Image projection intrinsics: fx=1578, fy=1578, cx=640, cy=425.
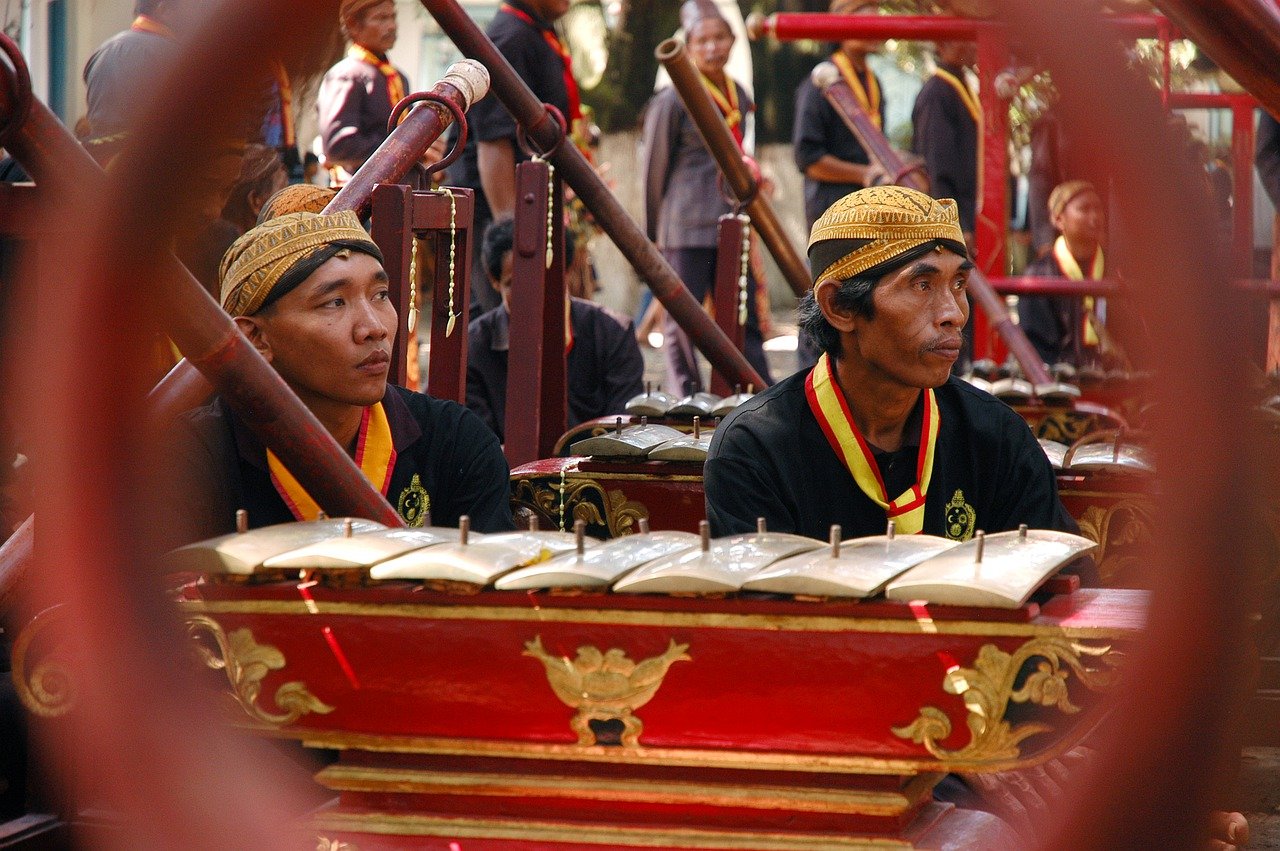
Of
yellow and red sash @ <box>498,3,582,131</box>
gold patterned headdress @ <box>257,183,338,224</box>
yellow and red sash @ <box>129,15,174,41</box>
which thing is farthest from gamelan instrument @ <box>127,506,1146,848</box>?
yellow and red sash @ <box>498,3,582,131</box>

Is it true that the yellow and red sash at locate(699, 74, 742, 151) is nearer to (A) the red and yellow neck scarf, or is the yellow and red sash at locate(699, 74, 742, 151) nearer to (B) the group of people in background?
(B) the group of people in background

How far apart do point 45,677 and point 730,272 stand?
3497 mm

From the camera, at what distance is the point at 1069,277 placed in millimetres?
6727

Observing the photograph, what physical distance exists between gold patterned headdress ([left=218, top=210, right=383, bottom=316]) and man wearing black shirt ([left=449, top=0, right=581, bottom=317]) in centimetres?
269

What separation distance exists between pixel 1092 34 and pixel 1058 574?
74cm

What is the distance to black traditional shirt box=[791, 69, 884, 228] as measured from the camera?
7023 millimetres

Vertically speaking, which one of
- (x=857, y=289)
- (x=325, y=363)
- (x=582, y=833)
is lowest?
(x=582, y=833)

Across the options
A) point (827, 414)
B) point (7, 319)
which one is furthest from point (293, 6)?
point (7, 319)

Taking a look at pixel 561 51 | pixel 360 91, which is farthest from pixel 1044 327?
pixel 360 91

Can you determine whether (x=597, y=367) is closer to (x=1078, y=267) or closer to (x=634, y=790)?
(x=1078, y=267)

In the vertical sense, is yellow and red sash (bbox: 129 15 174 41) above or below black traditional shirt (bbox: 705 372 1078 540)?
above

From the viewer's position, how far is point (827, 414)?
100 inches

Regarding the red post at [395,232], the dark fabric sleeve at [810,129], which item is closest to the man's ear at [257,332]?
the red post at [395,232]

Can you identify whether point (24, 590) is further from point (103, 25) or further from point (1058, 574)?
point (103, 25)
